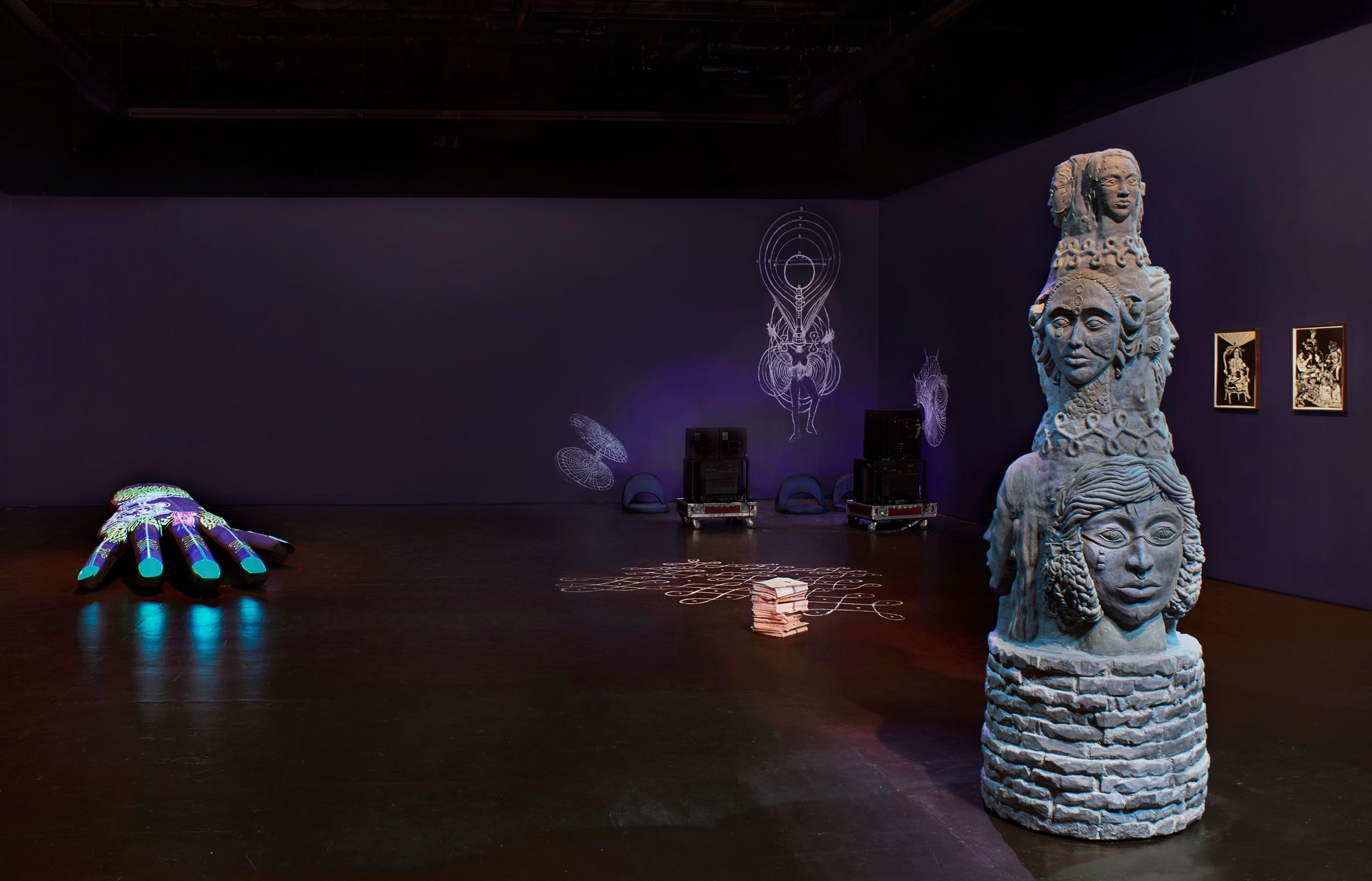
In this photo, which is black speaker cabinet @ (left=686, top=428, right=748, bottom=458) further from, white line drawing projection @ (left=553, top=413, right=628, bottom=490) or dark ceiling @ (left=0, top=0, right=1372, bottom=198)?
dark ceiling @ (left=0, top=0, right=1372, bottom=198)

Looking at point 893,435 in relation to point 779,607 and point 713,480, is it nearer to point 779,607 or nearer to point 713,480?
point 713,480

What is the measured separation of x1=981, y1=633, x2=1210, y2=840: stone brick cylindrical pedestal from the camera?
12.2 feet

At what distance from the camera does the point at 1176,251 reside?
8.84 m

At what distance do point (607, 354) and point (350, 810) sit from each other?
10366 millimetres

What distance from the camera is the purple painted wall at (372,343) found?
1360 cm

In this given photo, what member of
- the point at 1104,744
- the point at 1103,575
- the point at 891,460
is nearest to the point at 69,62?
the point at 891,460

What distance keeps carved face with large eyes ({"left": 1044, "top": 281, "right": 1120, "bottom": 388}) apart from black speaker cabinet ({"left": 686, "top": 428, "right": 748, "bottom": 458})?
26.6 feet

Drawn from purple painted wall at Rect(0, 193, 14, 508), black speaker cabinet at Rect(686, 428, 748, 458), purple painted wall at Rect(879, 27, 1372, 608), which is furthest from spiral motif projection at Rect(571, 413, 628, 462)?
purple painted wall at Rect(0, 193, 14, 508)

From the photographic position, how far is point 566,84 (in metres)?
11.0

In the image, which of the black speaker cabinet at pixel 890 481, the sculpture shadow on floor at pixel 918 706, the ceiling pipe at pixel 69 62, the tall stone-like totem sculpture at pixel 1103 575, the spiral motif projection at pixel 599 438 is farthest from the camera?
the spiral motif projection at pixel 599 438

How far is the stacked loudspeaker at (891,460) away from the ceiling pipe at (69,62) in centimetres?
839

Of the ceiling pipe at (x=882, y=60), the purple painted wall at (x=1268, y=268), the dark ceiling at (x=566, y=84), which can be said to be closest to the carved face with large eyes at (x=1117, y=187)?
the purple painted wall at (x=1268, y=268)

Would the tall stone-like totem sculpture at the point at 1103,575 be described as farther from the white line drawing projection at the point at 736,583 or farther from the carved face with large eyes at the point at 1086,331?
the white line drawing projection at the point at 736,583

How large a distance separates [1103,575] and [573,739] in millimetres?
2375
